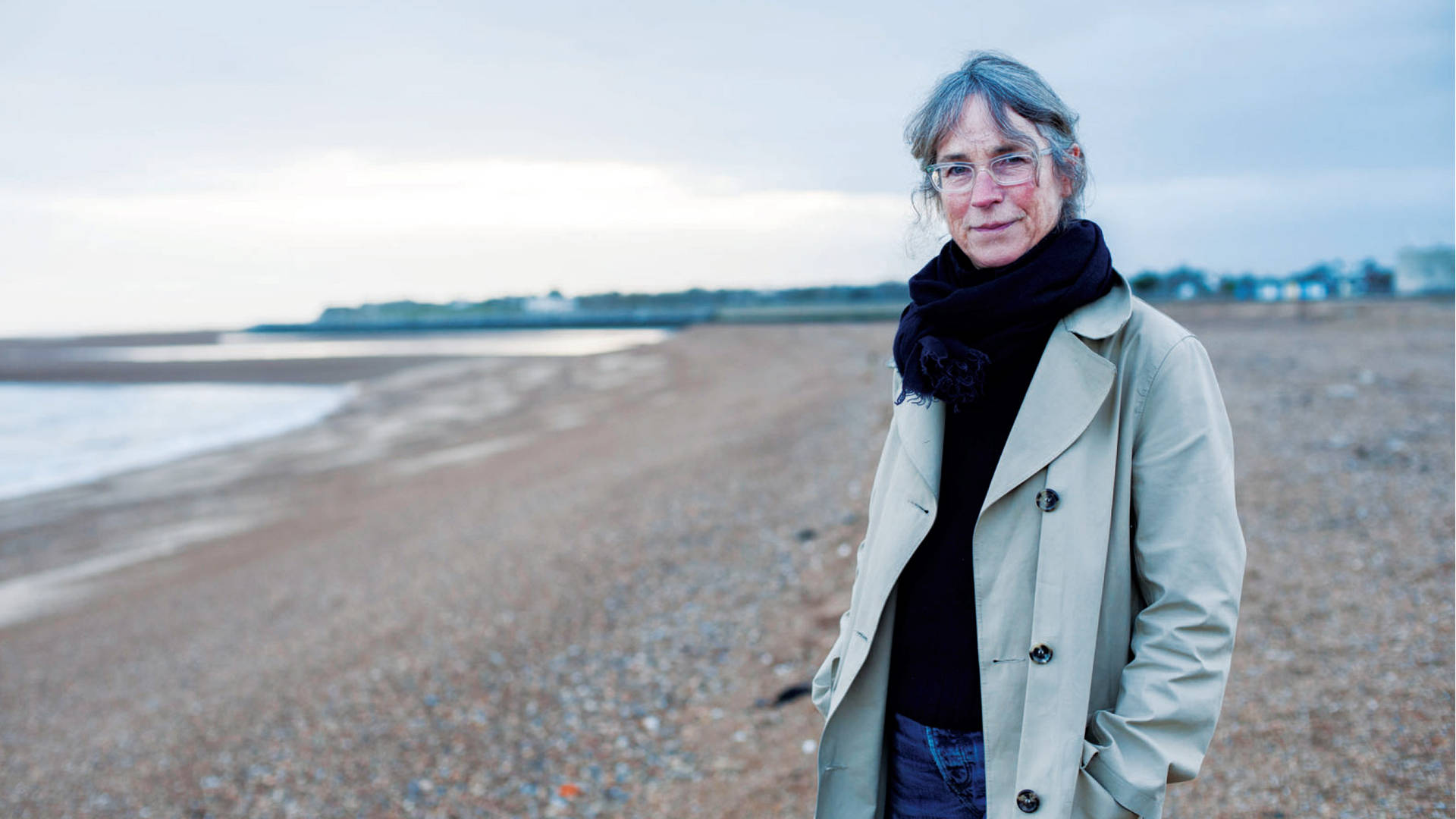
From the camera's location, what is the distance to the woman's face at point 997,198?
1764 mm

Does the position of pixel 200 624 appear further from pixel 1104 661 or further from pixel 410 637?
pixel 1104 661

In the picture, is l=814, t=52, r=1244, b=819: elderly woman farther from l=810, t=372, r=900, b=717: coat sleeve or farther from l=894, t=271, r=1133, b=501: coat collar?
l=810, t=372, r=900, b=717: coat sleeve

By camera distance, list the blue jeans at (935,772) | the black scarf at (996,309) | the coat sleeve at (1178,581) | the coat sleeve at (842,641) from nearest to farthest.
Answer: the coat sleeve at (1178,581) < the black scarf at (996,309) < the blue jeans at (935,772) < the coat sleeve at (842,641)

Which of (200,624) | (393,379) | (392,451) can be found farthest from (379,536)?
(393,379)

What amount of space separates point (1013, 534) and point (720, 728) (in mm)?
3472

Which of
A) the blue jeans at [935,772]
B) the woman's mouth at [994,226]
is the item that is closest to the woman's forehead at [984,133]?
the woman's mouth at [994,226]

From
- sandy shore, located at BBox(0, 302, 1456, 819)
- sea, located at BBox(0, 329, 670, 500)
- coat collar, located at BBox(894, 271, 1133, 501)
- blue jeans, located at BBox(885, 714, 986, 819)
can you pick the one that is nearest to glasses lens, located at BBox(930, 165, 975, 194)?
coat collar, located at BBox(894, 271, 1133, 501)

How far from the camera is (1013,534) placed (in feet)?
5.63

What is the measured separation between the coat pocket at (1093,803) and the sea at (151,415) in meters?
18.0

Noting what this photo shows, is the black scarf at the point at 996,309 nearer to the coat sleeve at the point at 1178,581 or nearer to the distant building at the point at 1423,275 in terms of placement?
the coat sleeve at the point at 1178,581

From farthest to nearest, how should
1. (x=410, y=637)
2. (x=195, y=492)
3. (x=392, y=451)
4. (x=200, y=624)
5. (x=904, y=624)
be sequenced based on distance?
(x=392, y=451) < (x=195, y=492) < (x=200, y=624) < (x=410, y=637) < (x=904, y=624)

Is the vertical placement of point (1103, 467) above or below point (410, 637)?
above

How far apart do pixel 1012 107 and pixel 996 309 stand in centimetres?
39

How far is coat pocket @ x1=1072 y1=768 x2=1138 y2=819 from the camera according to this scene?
1.66 m
